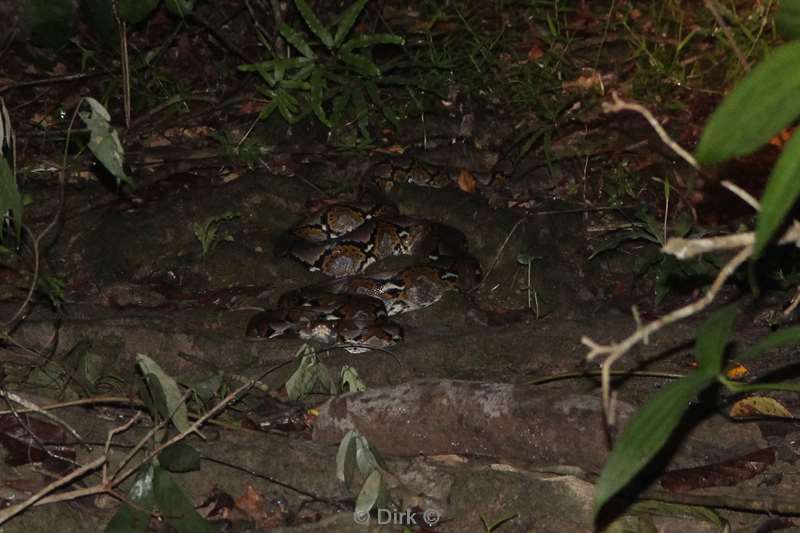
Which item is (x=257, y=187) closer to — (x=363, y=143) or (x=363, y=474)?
(x=363, y=143)

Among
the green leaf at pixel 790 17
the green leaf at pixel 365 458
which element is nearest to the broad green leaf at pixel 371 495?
the green leaf at pixel 365 458

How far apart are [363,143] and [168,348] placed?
10.6 ft

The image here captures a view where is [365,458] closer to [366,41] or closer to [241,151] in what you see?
[241,151]

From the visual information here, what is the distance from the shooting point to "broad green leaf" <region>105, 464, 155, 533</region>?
140 inches

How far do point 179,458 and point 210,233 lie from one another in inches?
128

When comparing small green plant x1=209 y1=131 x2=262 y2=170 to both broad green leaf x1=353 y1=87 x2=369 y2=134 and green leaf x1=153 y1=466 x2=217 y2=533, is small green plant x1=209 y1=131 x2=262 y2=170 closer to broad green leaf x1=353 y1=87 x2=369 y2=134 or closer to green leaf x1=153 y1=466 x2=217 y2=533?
broad green leaf x1=353 y1=87 x2=369 y2=134

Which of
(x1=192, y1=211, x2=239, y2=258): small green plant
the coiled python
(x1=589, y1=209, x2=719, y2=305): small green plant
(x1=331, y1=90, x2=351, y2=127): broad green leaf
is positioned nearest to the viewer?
(x1=589, y1=209, x2=719, y2=305): small green plant

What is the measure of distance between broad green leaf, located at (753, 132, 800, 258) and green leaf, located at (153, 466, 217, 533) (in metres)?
2.57

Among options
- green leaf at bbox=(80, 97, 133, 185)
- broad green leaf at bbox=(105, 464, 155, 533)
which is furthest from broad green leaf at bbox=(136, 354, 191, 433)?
green leaf at bbox=(80, 97, 133, 185)

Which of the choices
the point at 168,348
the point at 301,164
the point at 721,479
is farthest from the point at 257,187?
the point at 721,479

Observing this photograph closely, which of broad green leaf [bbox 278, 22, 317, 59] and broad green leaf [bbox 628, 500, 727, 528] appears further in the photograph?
broad green leaf [bbox 278, 22, 317, 59]

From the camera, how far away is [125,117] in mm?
8633
